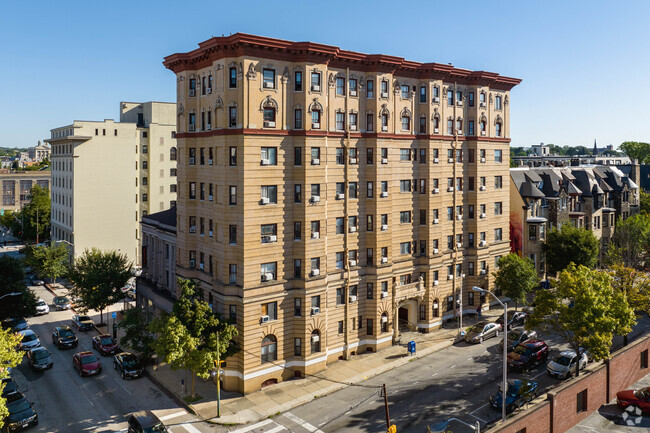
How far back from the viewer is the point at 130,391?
42.0m

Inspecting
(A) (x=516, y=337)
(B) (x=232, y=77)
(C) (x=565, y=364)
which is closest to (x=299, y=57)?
(B) (x=232, y=77)

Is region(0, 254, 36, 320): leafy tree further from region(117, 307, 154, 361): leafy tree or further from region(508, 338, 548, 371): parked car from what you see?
region(508, 338, 548, 371): parked car

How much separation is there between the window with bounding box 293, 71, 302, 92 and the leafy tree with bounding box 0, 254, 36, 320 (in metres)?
33.3

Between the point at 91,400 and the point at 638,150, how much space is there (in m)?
176

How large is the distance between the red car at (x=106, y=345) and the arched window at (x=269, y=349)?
17.5 metres

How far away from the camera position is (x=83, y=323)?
193 feet

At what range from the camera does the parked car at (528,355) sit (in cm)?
4416

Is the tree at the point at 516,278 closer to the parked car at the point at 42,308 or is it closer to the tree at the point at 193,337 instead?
the tree at the point at 193,337

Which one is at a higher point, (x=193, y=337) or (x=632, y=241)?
(x=632, y=241)

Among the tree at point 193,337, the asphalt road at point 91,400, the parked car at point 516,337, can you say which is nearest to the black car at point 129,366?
the asphalt road at point 91,400

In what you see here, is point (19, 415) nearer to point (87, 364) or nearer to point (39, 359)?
point (87, 364)

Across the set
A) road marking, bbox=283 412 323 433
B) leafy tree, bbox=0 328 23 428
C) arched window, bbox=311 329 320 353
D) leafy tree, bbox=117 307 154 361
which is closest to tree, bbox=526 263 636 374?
arched window, bbox=311 329 320 353

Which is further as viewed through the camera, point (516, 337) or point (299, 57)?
point (516, 337)

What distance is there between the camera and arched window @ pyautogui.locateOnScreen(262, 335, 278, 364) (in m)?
42.2
